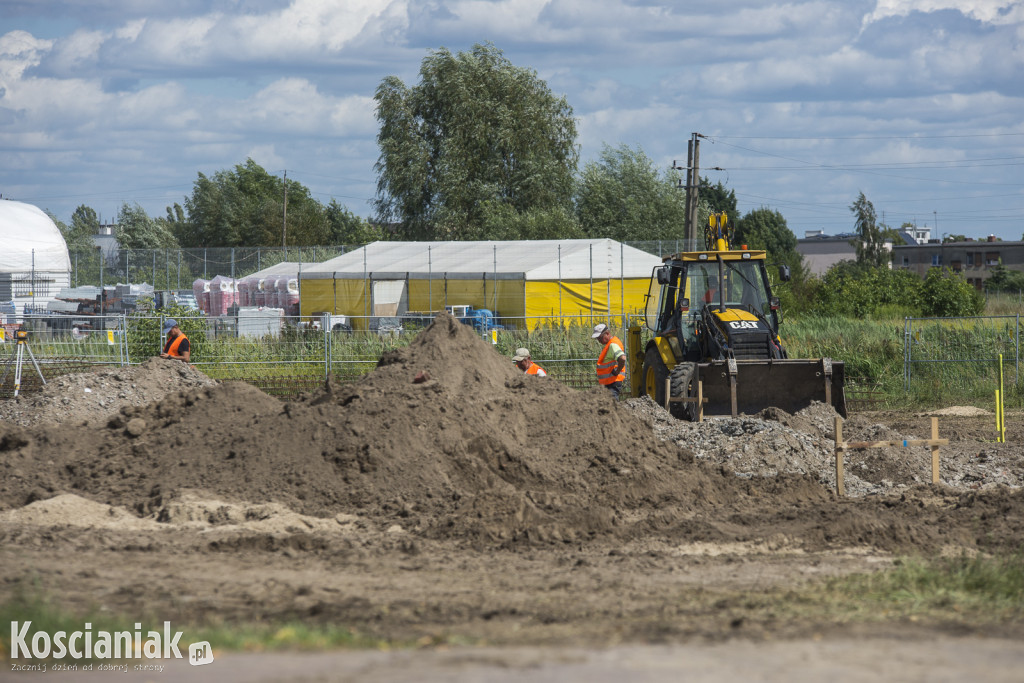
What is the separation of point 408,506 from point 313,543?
155 centimetres

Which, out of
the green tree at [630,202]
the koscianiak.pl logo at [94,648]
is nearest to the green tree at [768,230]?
the green tree at [630,202]

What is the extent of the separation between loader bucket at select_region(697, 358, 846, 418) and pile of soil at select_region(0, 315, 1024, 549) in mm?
1062

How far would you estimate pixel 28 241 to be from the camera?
45938mm

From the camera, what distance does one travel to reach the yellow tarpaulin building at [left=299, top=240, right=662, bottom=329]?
102ft

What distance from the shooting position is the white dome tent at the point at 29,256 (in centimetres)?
4000

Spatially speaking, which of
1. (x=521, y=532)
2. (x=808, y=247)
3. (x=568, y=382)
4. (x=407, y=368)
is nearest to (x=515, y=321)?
(x=568, y=382)

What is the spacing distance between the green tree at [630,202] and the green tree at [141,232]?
33501mm

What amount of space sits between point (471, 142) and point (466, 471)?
1490 inches

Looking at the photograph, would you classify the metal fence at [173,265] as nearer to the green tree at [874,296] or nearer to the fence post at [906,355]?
the green tree at [874,296]

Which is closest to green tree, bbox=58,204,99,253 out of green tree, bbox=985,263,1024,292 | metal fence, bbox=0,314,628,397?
metal fence, bbox=0,314,628,397

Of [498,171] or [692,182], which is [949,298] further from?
[498,171]

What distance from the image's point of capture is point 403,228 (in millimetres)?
49406

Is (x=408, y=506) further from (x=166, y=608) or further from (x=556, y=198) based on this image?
(x=556, y=198)

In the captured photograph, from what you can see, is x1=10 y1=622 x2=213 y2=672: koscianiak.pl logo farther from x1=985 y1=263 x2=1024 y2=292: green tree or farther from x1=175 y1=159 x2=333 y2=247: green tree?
x1=985 y1=263 x2=1024 y2=292: green tree
